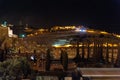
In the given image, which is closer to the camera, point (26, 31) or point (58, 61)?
point (58, 61)

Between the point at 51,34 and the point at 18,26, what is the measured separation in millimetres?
15226

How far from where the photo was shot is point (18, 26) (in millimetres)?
38125

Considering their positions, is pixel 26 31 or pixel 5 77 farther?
pixel 26 31

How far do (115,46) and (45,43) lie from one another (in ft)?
13.5

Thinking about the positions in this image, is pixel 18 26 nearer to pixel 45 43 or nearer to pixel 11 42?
pixel 11 42

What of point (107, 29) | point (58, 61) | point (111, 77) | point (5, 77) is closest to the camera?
point (111, 77)

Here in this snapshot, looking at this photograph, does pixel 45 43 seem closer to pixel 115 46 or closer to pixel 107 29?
pixel 115 46

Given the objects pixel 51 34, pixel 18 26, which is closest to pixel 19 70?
pixel 51 34

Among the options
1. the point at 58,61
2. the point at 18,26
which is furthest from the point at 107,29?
the point at 18,26

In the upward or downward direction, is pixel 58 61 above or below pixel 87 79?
below

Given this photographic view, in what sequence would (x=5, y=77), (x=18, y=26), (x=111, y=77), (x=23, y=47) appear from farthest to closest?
(x=18, y=26)
(x=23, y=47)
(x=5, y=77)
(x=111, y=77)

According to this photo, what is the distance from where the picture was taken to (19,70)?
1364 cm

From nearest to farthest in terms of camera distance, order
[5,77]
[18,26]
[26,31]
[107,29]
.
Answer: [5,77] → [107,29] → [26,31] → [18,26]

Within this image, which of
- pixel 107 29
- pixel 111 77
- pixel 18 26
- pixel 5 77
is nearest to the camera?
pixel 111 77
